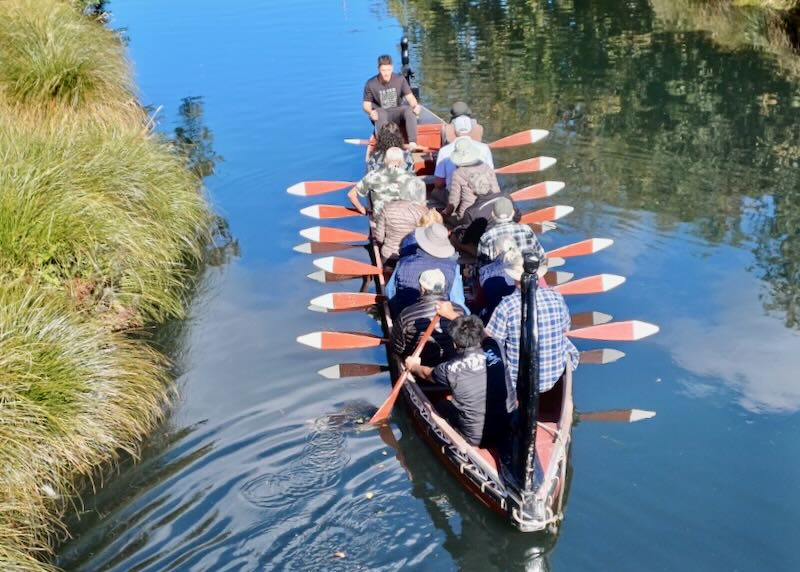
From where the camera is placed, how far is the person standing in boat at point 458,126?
1292 centimetres

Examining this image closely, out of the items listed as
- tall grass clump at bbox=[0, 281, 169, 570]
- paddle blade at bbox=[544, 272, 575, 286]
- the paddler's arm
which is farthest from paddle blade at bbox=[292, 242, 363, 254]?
the paddler's arm

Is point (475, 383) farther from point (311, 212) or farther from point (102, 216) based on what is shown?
point (311, 212)

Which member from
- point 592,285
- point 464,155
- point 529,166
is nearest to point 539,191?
point 529,166

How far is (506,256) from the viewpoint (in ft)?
28.6

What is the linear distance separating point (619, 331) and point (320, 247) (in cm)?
529

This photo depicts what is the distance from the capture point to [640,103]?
61.5 feet

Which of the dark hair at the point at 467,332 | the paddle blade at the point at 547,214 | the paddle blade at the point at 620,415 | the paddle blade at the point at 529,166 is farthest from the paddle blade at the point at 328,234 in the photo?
the dark hair at the point at 467,332

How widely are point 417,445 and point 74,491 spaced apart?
3.13 m

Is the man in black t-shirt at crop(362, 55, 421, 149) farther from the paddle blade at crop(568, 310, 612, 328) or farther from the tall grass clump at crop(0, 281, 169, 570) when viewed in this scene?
the tall grass clump at crop(0, 281, 169, 570)

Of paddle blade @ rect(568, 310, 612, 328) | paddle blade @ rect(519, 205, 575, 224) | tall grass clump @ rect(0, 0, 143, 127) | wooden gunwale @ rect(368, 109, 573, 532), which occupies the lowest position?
wooden gunwale @ rect(368, 109, 573, 532)

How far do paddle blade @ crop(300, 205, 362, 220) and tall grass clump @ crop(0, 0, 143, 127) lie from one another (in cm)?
330

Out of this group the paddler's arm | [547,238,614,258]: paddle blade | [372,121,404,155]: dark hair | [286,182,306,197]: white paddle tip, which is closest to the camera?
the paddler's arm

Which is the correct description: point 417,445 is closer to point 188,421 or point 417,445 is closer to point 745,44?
point 188,421

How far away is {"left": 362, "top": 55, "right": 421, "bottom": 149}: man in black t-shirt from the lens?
15055mm
